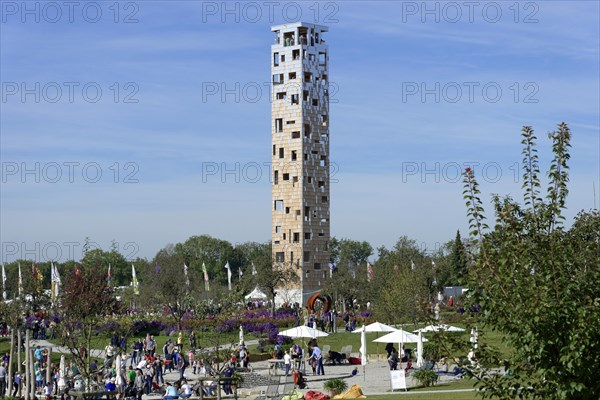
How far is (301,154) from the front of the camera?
96.6 meters

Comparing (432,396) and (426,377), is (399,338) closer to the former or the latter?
(426,377)

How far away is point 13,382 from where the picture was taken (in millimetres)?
39000

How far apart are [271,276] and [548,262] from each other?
76537mm

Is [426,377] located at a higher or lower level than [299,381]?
higher

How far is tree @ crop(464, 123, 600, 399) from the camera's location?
12.1 m

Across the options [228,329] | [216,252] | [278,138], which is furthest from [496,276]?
[216,252]

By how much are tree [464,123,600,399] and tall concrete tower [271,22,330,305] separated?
82309 mm

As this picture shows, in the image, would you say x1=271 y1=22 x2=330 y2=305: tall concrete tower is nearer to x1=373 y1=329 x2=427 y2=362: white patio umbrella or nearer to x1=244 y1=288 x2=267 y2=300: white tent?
x1=244 y1=288 x2=267 y2=300: white tent

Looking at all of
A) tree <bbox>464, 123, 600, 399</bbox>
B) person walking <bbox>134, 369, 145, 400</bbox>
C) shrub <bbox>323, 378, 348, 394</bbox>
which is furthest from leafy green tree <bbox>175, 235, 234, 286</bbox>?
tree <bbox>464, 123, 600, 399</bbox>

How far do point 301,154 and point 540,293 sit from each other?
277 feet

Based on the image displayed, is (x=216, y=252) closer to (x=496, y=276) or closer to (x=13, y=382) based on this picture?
(x=13, y=382)

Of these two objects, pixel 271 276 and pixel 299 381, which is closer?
pixel 299 381

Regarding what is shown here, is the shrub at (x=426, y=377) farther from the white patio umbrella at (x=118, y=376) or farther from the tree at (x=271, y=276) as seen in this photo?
the tree at (x=271, y=276)

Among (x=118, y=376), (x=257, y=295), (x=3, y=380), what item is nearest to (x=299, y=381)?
(x=118, y=376)
